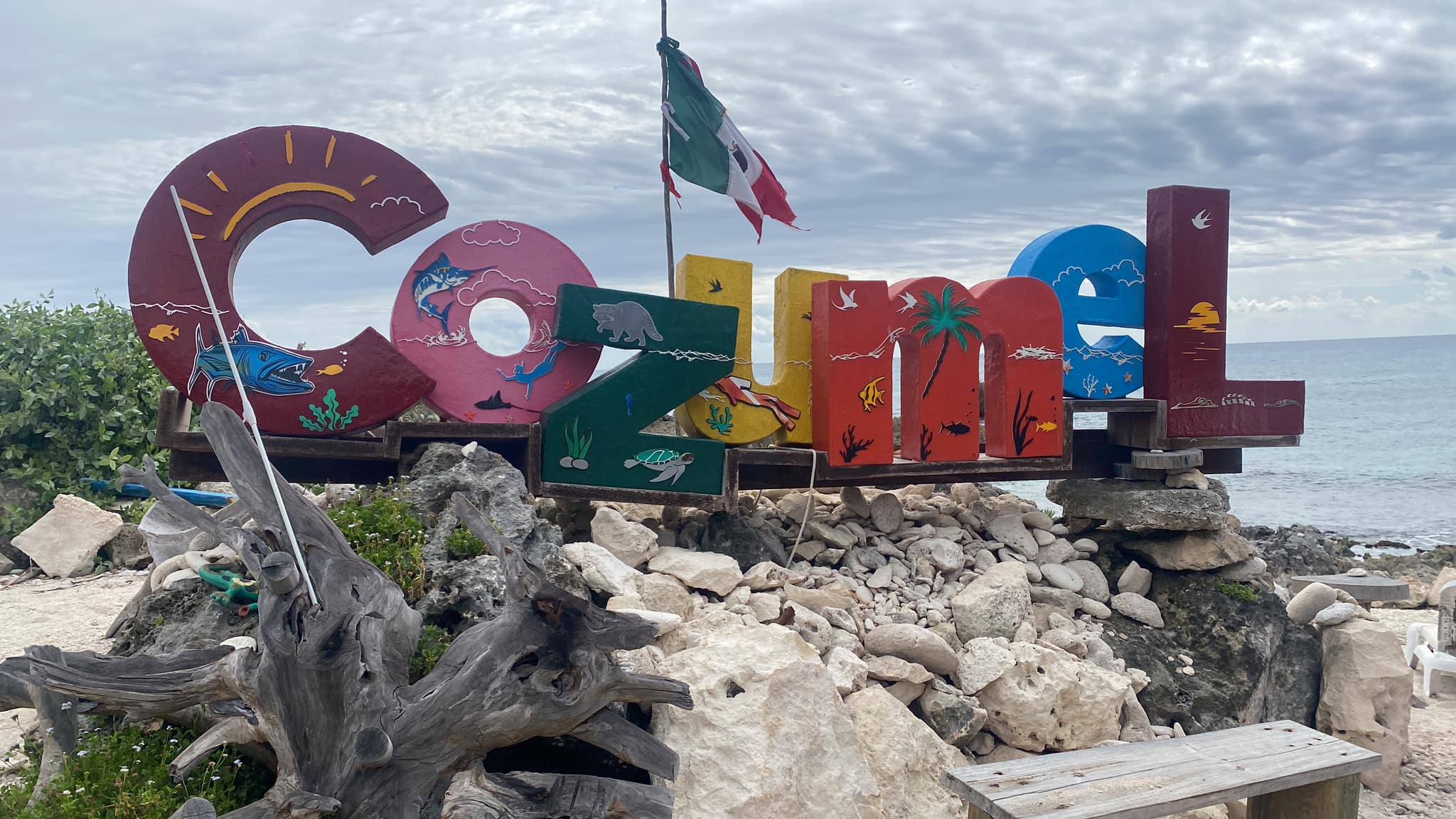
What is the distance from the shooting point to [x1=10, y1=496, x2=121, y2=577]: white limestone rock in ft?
27.5

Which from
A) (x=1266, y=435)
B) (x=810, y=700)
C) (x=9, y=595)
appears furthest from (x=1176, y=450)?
(x=9, y=595)

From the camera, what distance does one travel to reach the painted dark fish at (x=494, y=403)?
20.7ft

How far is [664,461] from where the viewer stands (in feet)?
21.6

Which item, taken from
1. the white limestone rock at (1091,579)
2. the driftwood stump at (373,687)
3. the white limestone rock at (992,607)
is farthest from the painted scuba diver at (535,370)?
the white limestone rock at (1091,579)

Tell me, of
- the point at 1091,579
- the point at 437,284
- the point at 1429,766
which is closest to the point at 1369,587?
the point at 1429,766

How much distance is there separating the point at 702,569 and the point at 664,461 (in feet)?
3.33

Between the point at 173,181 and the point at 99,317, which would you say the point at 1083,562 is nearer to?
the point at 173,181

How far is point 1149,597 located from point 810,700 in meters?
4.55

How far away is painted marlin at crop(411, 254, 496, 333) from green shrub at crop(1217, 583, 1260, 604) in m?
6.23

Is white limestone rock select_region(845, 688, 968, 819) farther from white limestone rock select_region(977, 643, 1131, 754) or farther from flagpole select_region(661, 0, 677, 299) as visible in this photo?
flagpole select_region(661, 0, 677, 299)

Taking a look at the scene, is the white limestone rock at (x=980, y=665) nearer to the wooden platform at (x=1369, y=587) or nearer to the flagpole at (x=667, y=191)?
the flagpole at (x=667, y=191)

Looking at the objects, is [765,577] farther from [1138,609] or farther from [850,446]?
[1138,609]

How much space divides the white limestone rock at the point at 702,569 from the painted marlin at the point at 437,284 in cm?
204

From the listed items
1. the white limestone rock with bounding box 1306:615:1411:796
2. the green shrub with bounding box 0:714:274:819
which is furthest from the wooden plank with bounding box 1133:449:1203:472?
the green shrub with bounding box 0:714:274:819
